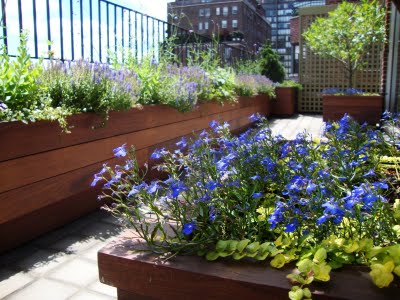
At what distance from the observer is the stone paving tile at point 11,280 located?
1.81 m

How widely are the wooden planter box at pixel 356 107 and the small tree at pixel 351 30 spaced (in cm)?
111

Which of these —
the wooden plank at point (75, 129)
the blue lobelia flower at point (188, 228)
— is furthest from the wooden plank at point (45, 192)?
the blue lobelia flower at point (188, 228)

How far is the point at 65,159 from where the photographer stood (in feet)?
8.29

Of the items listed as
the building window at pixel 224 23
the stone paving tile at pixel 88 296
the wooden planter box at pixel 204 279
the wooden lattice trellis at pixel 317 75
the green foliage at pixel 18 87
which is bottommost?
the stone paving tile at pixel 88 296

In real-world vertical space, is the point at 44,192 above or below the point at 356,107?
below

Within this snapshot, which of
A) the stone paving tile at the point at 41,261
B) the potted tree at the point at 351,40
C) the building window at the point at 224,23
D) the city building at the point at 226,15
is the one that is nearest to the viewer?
the stone paving tile at the point at 41,261

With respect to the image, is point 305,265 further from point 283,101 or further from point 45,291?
point 283,101

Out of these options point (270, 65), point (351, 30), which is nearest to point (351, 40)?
point (351, 30)

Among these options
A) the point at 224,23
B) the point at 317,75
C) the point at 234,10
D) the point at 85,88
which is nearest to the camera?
the point at 85,88

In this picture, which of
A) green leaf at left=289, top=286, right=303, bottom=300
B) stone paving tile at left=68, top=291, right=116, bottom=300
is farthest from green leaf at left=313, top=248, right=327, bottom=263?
stone paving tile at left=68, top=291, right=116, bottom=300

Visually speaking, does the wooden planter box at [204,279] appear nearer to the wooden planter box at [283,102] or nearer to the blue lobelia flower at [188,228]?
the blue lobelia flower at [188,228]

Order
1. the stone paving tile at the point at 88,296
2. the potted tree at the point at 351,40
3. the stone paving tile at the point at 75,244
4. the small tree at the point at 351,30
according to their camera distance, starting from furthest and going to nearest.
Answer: the small tree at the point at 351,30 < the potted tree at the point at 351,40 < the stone paving tile at the point at 75,244 < the stone paving tile at the point at 88,296

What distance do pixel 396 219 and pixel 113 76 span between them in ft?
7.84

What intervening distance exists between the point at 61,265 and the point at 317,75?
9252mm
